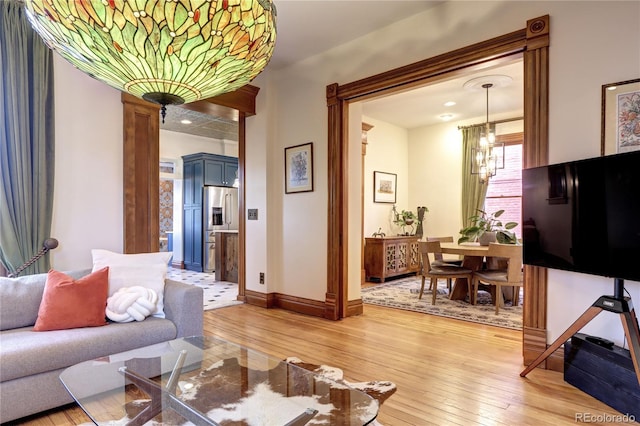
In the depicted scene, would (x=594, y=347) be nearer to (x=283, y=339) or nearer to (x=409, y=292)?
(x=283, y=339)

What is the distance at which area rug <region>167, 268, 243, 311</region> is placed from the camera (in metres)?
4.86

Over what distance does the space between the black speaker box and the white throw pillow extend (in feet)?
9.29

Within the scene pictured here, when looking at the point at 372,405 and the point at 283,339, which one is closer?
the point at 372,405

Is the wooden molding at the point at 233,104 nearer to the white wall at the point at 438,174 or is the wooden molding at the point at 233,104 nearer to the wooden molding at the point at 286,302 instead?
the wooden molding at the point at 286,302

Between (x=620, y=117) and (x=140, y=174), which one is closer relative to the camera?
(x=620, y=117)

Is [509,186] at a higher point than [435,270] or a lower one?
higher

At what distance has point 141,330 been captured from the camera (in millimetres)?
2320

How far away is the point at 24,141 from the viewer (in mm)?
2861

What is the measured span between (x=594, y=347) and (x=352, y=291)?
7.89 feet

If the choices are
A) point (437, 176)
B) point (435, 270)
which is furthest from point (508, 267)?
point (437, 176)

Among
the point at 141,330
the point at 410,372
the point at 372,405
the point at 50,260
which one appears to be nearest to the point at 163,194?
the point at 50,260

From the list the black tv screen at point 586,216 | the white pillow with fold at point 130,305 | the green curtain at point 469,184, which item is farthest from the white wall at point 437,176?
the white pillow with fold at point 130,305

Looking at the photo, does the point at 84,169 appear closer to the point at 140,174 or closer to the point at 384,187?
the point at 140,174

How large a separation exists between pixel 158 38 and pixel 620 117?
9.23 feet
